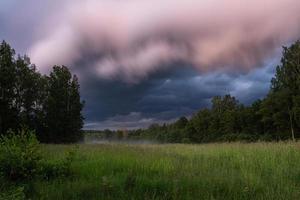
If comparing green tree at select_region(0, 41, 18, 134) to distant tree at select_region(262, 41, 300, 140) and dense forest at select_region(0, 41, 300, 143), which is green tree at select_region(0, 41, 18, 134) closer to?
dense forest at select_region(0, 41, 300, 143)

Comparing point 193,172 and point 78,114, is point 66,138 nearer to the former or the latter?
point 78,114

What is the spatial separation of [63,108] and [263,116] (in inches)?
1239

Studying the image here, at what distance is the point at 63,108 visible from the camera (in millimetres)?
60719

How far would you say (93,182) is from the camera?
9.25 metres

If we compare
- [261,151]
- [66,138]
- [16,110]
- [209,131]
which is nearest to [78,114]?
[66,138]

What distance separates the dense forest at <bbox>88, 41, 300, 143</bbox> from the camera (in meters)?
56.7

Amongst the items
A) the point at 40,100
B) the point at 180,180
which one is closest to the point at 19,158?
the point at 180,180

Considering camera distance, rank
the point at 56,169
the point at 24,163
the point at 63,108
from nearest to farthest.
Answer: the point at 24,163
the point at 56,169
the point at 63,108

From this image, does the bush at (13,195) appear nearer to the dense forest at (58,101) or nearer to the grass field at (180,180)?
the grass field at (180,180)

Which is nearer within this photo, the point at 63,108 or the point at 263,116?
the point at 63,108

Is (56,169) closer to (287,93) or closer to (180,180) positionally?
(180,180)

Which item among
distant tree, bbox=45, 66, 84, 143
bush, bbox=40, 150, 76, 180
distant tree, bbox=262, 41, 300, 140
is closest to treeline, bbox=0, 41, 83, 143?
distant tree, bbox=45, 66, 84, 143

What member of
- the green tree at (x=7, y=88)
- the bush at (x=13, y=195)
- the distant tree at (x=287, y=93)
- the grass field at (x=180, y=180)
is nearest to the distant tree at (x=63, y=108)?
the green tree at (x=7, y=88)

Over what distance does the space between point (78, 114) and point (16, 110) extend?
1295cm
